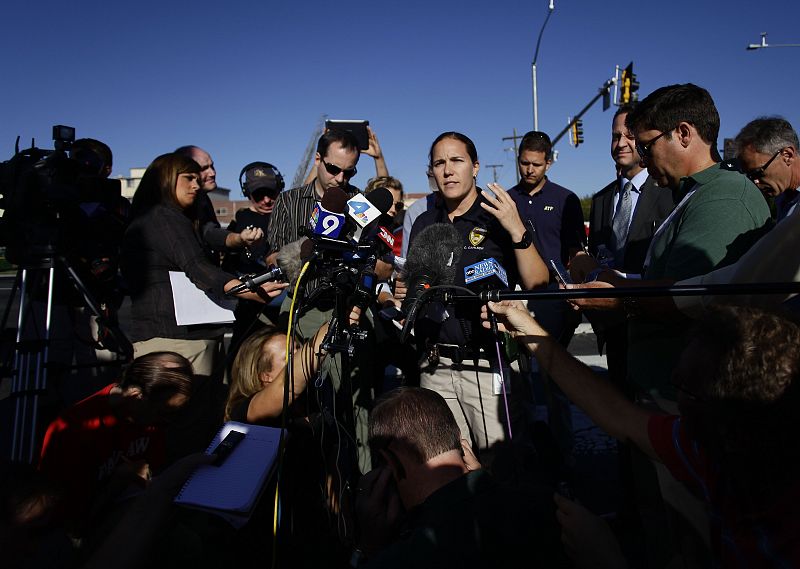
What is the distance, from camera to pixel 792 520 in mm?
1301

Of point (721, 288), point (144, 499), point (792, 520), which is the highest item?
point (721, 288)

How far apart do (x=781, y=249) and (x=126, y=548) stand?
2.27m

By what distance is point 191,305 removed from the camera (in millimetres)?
3580

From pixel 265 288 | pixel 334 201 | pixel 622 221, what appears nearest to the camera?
pixel 334 201

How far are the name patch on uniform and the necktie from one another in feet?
3.82

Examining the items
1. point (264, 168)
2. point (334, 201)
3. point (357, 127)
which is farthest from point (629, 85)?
point (334, 201)

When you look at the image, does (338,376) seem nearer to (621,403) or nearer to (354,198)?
(354,198)

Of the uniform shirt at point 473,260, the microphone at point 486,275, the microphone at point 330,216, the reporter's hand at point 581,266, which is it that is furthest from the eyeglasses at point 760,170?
Result: the microphone at point 330,216

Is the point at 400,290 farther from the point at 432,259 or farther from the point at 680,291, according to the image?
the point at 680,291

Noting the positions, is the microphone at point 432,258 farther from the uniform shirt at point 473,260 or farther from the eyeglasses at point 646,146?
the eyeglasses at point 646,146

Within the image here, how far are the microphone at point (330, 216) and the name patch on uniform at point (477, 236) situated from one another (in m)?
1.00

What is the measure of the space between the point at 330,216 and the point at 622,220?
8.36 feet

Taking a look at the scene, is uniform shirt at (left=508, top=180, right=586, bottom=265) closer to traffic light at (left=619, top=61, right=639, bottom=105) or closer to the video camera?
the video camera

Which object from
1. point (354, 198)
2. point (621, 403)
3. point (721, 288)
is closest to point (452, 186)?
point (354, 198)
